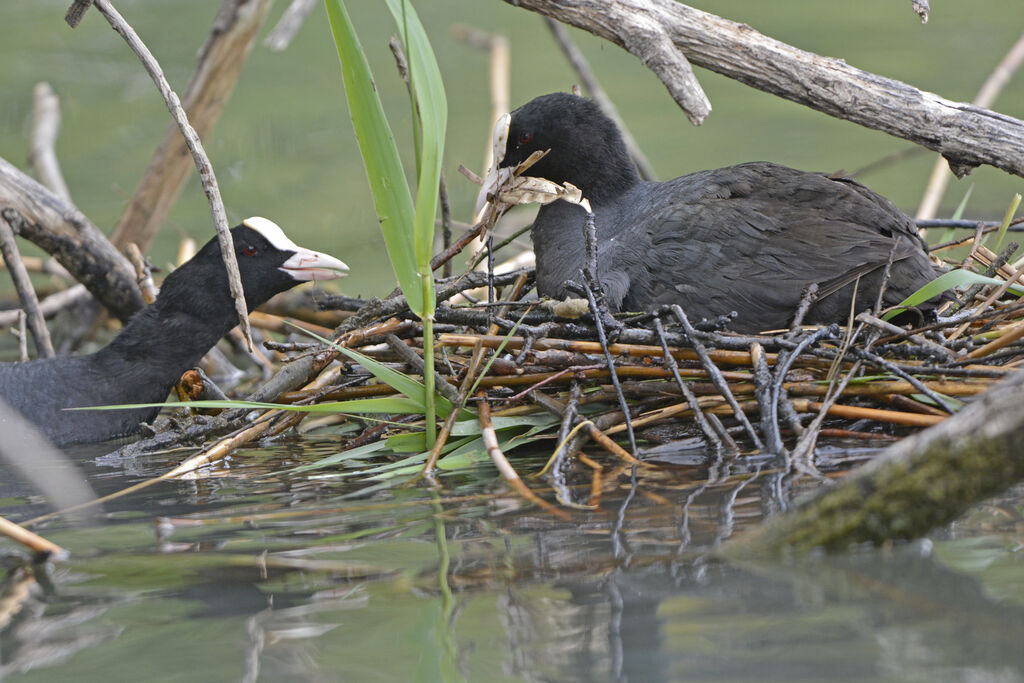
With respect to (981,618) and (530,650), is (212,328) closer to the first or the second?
(530,650)

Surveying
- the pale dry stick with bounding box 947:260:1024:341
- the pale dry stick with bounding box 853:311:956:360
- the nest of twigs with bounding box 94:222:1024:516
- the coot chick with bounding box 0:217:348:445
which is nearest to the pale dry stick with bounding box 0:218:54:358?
the coot chick with bounding box 0:217:348:445

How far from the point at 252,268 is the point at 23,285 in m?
0.82

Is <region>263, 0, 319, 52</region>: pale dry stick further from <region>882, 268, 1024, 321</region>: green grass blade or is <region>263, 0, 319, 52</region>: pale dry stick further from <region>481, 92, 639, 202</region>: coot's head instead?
<region>882, 268, 1024, 321</region>: green grass blade

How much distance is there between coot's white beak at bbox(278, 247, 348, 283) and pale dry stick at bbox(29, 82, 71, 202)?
2.09m

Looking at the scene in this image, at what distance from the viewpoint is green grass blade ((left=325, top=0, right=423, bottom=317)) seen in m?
2.19

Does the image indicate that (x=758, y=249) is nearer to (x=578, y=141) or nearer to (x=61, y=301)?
(x=578, y=141)

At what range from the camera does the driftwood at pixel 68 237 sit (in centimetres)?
390

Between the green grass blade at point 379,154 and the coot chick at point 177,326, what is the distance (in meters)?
1.20

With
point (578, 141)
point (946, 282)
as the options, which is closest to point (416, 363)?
Answer: point (578, 141)

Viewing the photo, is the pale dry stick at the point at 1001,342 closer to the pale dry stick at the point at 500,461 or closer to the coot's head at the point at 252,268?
the pale dry stick at the point at 500,461

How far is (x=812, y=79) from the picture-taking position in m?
2.88

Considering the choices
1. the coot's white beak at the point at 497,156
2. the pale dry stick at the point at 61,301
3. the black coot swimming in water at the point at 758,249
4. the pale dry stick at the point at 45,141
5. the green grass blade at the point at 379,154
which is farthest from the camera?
the pale dry stick at the point at 45,141

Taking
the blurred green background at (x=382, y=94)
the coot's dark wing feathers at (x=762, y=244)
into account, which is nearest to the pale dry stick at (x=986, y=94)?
the blurred green background at (x=382, y=94)

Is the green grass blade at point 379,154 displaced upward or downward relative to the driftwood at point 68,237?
upward
